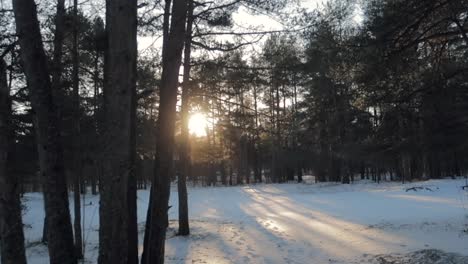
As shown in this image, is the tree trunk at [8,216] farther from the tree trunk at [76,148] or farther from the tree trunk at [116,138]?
the tree trunk at [76,148]

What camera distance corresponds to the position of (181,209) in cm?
1289

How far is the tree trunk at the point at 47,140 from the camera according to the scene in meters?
4.09

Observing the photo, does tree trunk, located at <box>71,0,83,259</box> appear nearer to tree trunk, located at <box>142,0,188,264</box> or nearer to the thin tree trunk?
the thin tree trunk

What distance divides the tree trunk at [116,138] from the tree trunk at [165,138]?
1366mm

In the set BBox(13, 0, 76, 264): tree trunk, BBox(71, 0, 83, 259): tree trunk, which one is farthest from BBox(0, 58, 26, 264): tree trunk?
→ BBox(71, 0, 83, 259): tree trunk

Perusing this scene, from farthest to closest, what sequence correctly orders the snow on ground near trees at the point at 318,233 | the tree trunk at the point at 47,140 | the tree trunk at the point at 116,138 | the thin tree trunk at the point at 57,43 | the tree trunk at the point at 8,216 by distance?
the snow on ground near trees at the point at 318,233
the thin tree trunk at the point at 57,43
the tree trunk at the point at 8,216
the tree trunk at the point at 47,140
the tree trunk at the point at 116,138

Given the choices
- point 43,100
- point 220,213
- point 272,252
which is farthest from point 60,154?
point 220,213

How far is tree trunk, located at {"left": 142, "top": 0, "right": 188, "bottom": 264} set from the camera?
16.6ft

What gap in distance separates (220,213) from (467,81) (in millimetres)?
12313

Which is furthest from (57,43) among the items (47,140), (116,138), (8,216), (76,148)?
(116,138)

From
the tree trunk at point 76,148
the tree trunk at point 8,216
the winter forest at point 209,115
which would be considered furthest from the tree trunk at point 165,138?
the tree trunk at point 76,148

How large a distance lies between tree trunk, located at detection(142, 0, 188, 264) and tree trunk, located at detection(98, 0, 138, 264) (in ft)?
4.48

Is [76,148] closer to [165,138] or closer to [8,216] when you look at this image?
[8,216]

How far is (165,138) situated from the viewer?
5.28m
